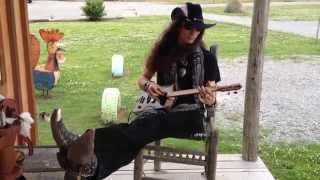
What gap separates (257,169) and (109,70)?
3308 mm

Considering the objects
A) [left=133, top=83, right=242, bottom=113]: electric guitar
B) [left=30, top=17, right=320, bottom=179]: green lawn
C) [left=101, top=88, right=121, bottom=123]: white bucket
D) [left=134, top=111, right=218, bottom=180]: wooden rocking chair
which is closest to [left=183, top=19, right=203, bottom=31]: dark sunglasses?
[left=133, top=83, right=242, bottom=113]: electric guitar

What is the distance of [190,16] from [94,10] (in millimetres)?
7978

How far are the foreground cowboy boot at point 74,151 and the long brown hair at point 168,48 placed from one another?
88 cm

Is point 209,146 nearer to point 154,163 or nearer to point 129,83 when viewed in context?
point 154,163

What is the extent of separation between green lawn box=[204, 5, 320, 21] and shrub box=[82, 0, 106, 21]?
2.68 meters

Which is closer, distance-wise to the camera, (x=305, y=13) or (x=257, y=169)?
(x=257, y=169)

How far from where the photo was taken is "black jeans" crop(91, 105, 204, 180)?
6.36ft

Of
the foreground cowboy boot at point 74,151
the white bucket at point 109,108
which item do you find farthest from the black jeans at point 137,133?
the white bucket at point 109,108

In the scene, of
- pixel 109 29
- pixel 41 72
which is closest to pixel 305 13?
pixel 109 29

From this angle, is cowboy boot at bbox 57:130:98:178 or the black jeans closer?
cowboy boot at bbox 57:130:98:178

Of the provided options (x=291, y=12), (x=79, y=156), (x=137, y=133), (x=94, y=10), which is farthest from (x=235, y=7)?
(x=79, y=156)

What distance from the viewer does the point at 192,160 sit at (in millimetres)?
2475

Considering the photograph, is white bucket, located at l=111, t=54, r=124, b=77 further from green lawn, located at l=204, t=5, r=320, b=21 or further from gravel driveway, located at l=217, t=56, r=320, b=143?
green lawn, located at l=204, t=5, r=320, b=21

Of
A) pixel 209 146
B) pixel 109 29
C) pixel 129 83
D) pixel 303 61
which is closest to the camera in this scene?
pixel 209 146
